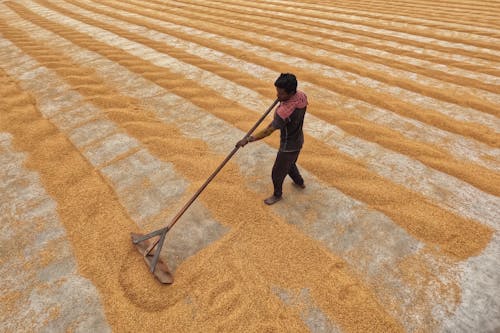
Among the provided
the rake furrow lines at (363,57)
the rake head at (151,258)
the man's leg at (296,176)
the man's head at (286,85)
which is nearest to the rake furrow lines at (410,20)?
the rake furrow lines at (363,57)

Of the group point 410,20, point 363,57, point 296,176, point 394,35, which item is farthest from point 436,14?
point 296,176

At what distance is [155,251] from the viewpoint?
3.21m

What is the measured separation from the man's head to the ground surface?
1.44 metres

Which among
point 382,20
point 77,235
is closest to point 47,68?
point 77,235

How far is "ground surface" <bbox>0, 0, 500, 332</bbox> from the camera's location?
2.81m

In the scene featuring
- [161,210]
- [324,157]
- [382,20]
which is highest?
[382,20]

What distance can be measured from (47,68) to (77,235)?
571cm

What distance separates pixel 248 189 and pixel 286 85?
5.35 feet

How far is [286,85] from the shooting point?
10.0 ft

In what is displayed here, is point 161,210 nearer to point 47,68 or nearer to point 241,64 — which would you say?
point 241,64

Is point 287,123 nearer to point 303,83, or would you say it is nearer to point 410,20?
point 303,83

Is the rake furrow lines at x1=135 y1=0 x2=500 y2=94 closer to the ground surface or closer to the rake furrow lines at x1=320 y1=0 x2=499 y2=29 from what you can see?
the ground surface

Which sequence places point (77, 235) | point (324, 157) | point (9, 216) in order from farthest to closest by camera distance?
1. point (324, 157)
2. point (9, 216)
3. point (77, 235)

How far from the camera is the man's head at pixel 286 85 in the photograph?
3035 millimetres
